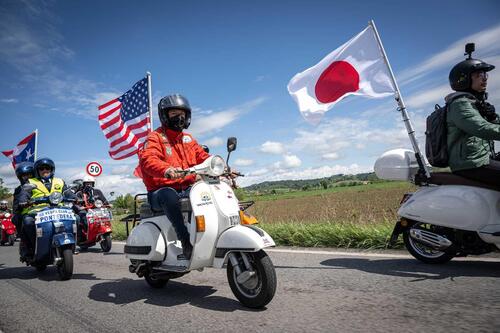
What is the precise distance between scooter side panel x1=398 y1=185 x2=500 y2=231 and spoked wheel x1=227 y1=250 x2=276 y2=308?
7.36 ft

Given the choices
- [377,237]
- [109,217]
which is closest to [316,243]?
[377,237]

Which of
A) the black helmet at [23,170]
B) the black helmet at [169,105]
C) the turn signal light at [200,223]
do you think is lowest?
the turn signal light at [200,223]

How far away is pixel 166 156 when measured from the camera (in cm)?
423

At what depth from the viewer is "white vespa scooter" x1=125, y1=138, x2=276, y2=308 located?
3139 millimetres

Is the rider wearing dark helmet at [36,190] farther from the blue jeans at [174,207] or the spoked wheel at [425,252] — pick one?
the spoked wheel at [425,252]

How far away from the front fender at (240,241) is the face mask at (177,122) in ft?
5.40

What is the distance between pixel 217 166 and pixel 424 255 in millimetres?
2871

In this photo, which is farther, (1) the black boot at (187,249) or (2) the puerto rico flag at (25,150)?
(2) the puerto rico flag at (25,150)

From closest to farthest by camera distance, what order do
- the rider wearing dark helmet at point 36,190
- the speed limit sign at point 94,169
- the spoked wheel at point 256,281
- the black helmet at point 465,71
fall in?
the spoked wheel at point 256,281 → the black helmet at point 465,71 → the rider wearing dark helmet at point 36,190 → the speed limit sign at point 94,169

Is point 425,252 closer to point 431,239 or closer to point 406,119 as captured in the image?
point 431,239

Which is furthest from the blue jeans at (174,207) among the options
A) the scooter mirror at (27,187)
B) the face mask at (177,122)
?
the scooter mirror at (27,187)

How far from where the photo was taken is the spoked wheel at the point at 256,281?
3.04m

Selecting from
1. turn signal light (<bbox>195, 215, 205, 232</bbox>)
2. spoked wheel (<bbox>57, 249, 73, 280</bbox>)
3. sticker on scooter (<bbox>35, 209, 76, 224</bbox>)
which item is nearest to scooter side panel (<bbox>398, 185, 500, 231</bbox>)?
turn signal light (<bbox>195, 215, 205, 232</bbox>)

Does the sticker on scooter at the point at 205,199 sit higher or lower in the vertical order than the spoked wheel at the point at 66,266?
higher
